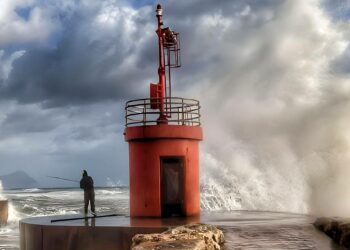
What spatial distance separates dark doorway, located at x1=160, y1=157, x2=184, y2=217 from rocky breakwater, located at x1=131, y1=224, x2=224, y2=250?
4.64 m

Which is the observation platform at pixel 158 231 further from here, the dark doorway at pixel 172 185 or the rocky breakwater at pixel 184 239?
the dark doorway at pixel 172 185

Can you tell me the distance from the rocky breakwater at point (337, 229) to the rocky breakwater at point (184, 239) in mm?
2495

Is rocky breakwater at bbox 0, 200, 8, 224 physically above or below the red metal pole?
below

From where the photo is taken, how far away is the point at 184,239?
8.88 m

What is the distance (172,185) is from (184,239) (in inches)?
244

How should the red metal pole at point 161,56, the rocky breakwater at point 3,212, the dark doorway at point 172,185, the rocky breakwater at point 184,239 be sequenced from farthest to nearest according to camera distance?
the rocky breakwater at point 3,212 < the red metal pole at point 161,56 < the dark doorway at point 172,185 < the rocky breakwater at point 184,239

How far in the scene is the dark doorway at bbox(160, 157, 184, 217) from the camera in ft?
49.0

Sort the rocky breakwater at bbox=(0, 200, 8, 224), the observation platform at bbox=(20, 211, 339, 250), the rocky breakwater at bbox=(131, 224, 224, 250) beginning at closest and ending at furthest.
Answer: the rocky breakwater at bbox=(131, 224, 224, 250)
the observation platform at bbox=(20, 211, 339, 250)
the rocky breakwater at bbox=(0, 200, 8, 224)

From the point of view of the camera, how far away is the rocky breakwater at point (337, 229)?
10.5m

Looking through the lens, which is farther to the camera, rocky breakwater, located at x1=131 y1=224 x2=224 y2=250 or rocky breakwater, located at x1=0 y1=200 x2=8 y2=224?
rocky breakwater, located at x1=0 y1=200 x2=8 y2=224

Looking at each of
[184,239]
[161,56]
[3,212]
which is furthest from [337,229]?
[3,212]

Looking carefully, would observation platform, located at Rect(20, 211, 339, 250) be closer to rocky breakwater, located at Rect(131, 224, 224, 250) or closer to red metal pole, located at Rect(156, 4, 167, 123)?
rocky breakwater, located at Rect(131, 224, 224, 250)

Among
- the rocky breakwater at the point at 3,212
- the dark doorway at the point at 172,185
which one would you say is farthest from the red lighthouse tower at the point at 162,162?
the rocky breakwater at the point at 3,212

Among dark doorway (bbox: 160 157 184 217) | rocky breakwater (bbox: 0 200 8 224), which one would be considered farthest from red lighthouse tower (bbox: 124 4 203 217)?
rocky breakwater (bbox: 0 200 8 224)
